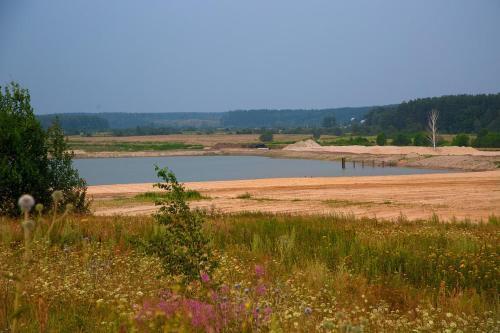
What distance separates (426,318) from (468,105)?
162 m

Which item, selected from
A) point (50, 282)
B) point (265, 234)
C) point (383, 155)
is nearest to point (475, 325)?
point (50, 282)

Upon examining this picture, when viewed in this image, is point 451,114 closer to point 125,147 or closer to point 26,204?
point 125,147

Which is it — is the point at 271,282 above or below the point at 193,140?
above

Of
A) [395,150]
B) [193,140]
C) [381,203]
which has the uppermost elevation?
[381,203]

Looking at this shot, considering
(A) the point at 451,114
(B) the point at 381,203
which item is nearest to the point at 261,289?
(B) the point at 381,203

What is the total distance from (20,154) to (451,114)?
15237 centimetres

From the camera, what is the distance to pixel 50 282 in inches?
296

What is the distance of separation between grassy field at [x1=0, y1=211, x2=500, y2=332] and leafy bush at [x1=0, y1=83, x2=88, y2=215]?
4.25m

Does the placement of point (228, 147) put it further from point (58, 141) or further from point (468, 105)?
point (58, 141)

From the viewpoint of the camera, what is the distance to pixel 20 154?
17312mm

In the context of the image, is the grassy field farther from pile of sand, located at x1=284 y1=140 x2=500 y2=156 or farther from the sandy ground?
pile of sand, located at x1=284 y1=140 x2=500 y2=156

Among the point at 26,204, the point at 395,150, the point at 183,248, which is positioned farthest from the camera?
the point at 395,150

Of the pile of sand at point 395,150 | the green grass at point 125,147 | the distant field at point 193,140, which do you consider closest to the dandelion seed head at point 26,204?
the pile of sand at point 395,150

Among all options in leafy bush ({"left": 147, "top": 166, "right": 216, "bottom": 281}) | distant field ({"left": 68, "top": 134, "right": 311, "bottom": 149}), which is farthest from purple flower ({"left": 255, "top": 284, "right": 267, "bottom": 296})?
distant field ({"left": 68, "top": 134, "right": 311, "bottom": 149})
